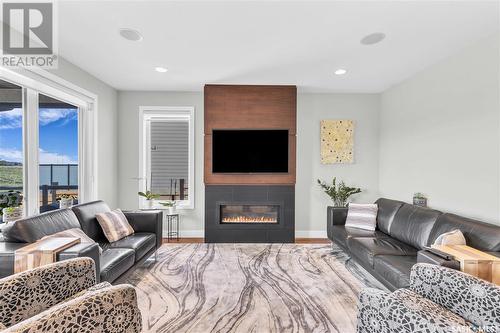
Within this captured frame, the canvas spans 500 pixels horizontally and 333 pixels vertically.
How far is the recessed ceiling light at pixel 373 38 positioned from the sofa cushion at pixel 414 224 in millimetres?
1961

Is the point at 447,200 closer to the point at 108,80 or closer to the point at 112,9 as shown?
the point at 112,9

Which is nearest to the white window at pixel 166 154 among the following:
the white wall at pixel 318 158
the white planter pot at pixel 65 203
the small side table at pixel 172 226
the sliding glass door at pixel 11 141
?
the small side table at pixel 172 226

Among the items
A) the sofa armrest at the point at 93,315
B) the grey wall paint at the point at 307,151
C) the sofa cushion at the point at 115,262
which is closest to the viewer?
the sofa armrest at the point at 93,315

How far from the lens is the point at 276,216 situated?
4.39 meters

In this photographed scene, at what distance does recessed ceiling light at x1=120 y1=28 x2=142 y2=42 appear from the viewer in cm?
247

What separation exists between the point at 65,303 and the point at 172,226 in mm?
3617

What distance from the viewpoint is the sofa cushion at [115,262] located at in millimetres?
2207

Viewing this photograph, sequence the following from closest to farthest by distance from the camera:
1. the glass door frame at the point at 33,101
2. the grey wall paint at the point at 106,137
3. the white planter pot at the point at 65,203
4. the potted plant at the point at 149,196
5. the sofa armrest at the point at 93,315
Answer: the sofa armrest at the point at 93,315 < the glass door frame at the point at 33,101 < the white planter pot at the point at 65,203 < the grey wall paint at the point at 106,137 < the potted plant at the point at 149,196

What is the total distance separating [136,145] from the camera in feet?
15.0

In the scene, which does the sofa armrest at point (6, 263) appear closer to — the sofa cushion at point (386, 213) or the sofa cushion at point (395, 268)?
the sofa cushion at point (395, 268)

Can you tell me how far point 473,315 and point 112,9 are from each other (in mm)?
3163

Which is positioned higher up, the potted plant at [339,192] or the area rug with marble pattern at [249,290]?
the potted plant at [339,192]

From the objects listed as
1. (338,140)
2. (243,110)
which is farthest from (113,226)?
(338,140)

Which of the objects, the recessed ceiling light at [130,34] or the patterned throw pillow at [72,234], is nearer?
the patterned throw pillow at [72,234]
